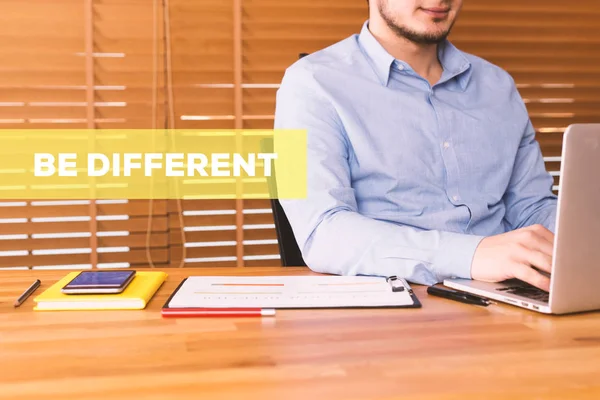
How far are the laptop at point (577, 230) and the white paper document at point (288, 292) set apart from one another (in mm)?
205

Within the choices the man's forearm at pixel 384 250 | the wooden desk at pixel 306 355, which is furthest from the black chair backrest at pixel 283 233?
the wooden desk at pixel 306 355

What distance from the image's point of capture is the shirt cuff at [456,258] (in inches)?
45.2

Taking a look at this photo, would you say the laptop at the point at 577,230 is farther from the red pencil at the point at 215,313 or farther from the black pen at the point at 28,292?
the black pen at the point at 28,292

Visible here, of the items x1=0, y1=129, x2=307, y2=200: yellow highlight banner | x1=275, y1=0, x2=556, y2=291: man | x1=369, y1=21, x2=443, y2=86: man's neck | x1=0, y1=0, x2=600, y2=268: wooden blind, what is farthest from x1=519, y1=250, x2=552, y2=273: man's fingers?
x1=0, y1=0, x2=600, y2=268: wooden blind

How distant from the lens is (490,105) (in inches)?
66.9

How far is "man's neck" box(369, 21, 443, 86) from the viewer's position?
66.9 inches

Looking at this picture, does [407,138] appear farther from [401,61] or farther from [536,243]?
[536,243]

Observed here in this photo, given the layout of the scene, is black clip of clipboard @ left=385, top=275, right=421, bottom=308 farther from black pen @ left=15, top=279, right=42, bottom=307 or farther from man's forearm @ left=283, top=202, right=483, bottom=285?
black pen @ left=15, top=279, right=42, bottom=307

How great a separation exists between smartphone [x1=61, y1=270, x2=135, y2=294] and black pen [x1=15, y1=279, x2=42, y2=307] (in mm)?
62

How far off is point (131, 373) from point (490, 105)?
1.23 meters

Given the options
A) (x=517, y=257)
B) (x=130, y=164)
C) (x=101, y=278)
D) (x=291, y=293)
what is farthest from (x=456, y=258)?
(x=130, y=164)

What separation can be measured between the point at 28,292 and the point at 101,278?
0.36ft

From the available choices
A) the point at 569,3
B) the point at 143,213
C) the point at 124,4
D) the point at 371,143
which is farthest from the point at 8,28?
the point at 569,3

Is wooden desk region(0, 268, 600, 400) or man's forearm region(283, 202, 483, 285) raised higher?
man's forearm region(283, 202, 483, 285)
